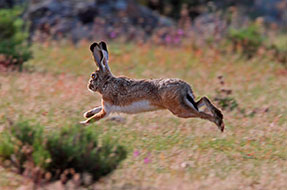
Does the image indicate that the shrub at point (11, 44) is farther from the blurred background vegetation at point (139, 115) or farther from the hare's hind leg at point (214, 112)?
the hare's hind leg at point (214, 112)

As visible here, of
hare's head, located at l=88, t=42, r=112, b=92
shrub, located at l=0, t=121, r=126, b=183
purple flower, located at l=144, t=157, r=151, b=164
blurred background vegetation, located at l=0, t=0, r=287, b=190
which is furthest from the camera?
hare's head, located at l=88, t=42, r=112, b=92

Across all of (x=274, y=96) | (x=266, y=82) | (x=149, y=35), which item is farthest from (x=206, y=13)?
(x=274, y=96)

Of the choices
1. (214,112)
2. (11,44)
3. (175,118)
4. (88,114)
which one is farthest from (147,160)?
(11,44)

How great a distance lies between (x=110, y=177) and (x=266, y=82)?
267 inches

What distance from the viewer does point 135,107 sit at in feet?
25.6

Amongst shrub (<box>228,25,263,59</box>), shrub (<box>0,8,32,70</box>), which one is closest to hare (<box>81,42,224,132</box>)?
shrub (<box>0,8,32,70</box>)

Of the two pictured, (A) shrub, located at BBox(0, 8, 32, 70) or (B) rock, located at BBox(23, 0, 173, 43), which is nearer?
(A) shrub, located at BBox(0, 8, 32, 70)

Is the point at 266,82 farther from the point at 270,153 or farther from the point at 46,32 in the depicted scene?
the point at 46,32

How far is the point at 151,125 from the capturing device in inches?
330

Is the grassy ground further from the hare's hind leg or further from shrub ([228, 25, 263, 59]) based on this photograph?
shrub ([228, 25, 263, 59])

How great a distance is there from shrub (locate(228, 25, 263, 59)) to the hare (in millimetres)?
6891

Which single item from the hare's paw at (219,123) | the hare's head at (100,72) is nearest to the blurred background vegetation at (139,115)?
the hare's paw at (219,123)

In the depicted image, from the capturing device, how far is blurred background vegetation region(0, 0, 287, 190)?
5.75m

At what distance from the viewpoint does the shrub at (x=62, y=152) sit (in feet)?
18.3
